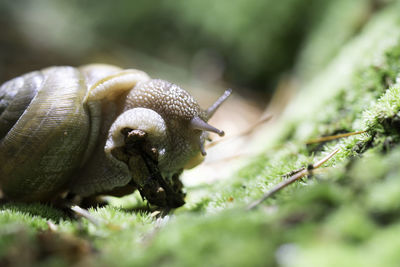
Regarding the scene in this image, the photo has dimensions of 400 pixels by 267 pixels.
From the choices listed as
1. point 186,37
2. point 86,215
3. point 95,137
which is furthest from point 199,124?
point 186,37

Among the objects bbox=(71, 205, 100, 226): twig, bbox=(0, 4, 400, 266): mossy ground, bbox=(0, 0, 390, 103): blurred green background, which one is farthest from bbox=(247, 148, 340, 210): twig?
bbox=(0, 0, 390, 103): blurred green background

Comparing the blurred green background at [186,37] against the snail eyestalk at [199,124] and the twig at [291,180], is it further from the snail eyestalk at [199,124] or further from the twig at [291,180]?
the twig at [291,180]

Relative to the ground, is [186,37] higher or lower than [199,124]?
higher

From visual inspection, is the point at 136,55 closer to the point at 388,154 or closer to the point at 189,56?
the point at 189,56

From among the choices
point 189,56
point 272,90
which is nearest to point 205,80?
point 189,56

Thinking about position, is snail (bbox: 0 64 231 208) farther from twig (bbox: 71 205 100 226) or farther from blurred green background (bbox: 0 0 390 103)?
blurred green background (bbox: 0 0 390 103)

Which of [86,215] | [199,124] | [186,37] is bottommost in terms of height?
[86,215]

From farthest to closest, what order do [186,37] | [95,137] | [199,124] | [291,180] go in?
[186,37]
[95,137]
[199,124]
[291,180]

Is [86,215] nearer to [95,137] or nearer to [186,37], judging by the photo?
[95,137]
